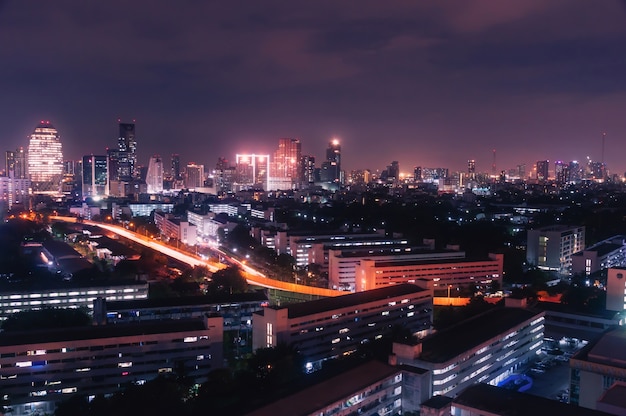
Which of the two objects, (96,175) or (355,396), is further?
(96,175)

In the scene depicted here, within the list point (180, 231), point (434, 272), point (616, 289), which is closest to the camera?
point (616, 289)

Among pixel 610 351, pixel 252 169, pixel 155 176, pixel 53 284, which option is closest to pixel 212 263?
pixel 53 284

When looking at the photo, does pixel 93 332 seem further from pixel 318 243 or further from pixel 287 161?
pixel 287 161

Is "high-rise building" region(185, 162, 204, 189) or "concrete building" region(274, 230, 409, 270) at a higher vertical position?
"high-rise building" region(185, 162, 204, 189)

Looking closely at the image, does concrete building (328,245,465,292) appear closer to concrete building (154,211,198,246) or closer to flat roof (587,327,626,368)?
flat roof (587,327,626,368)

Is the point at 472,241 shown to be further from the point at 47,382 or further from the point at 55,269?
the point at 47,382

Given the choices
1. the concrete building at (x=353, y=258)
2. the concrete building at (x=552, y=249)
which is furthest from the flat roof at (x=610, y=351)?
the concrete building at (x=552, y=249)

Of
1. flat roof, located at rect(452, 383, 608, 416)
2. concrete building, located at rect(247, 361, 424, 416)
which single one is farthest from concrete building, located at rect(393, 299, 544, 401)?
flat roof, located at rect(452, 383, 608, 416)
